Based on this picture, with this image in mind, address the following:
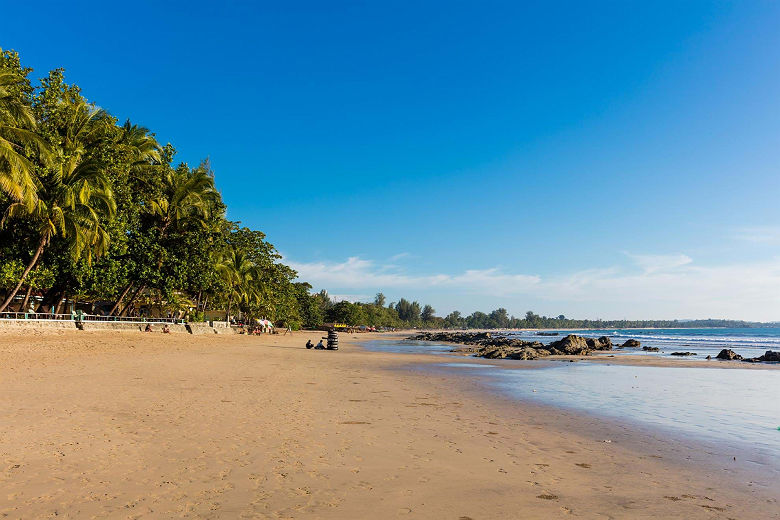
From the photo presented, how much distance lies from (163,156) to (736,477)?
44337mm

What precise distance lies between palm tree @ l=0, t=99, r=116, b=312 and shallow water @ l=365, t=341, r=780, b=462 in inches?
944

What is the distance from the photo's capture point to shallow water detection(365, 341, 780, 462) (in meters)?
10.0

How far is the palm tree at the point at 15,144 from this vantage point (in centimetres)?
1988

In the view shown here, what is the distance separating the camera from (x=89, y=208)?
26938 mm

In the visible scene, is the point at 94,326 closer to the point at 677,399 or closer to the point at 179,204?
the point at 179,204

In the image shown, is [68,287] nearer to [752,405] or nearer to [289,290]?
[752,405]

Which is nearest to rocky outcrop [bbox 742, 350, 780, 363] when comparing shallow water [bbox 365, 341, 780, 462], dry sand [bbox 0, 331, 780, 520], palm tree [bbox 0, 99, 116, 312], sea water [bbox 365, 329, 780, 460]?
shallow water [bbox 365, 341, 780, 462]

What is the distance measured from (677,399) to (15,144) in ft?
102

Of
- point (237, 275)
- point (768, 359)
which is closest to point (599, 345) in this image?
point (768, 359)

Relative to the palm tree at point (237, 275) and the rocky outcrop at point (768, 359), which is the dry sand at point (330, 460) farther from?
the palm tree at point (237, 275)

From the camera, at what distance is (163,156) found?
4122 centimetres

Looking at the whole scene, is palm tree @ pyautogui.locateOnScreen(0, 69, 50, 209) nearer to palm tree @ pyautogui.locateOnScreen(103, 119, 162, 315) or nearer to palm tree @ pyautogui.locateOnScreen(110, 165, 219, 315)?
palm tree @ pyautogui.locateOnScreen(103, 119, 162, 315)

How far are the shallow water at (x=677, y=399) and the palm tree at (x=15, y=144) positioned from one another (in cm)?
2183

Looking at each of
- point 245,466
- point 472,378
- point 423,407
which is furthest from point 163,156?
point 245,466
